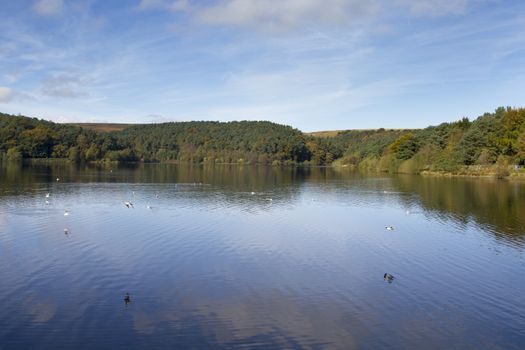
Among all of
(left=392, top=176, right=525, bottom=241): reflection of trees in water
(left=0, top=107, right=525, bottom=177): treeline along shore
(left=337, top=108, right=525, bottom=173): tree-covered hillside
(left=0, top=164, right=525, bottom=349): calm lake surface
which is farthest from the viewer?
(left=0, top=107, right=525, bottom=177): treeline along shore

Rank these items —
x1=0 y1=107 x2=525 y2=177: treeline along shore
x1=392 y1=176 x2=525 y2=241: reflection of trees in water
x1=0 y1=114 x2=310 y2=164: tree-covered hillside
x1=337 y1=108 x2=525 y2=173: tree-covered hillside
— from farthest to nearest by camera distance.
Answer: x1=0 y1=114 x2=310 y2=164: tree-covered hillside → x1=0 y1=107 x2=525 y2=177: treeline along shore → x1=337 y1=108 x2=525 y2=173: tree-covered hillside → x1=392 y1=176 x2=525 y2=241: reflection of trees in water

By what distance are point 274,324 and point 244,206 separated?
1057 inches

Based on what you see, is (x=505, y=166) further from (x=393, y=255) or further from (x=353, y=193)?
(x=393, y=255)

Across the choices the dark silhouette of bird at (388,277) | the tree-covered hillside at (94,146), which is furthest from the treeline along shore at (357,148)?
the dark silhouette of bird at (388,277)

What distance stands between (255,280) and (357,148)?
156 meters

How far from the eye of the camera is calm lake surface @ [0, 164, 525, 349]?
12820mm

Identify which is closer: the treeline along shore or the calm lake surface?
the calm lake surface

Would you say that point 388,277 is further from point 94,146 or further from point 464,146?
point 94,146

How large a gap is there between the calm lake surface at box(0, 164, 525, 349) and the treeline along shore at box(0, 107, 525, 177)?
53.8 metres

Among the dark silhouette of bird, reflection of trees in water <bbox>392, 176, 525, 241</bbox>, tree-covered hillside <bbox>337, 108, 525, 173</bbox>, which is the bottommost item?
the dark silhouette of bird

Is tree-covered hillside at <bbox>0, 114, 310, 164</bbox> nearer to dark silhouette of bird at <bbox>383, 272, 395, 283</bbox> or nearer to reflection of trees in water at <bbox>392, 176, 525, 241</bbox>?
reflection of trees in water at <bbox>392, 176, 525, 241</bbox>

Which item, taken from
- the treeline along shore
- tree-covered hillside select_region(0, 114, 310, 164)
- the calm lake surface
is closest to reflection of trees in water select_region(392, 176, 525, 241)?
the calm lake surface

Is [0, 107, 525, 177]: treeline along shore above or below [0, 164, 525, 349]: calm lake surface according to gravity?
above

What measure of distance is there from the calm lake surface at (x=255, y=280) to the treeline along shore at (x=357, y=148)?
53.8 m
